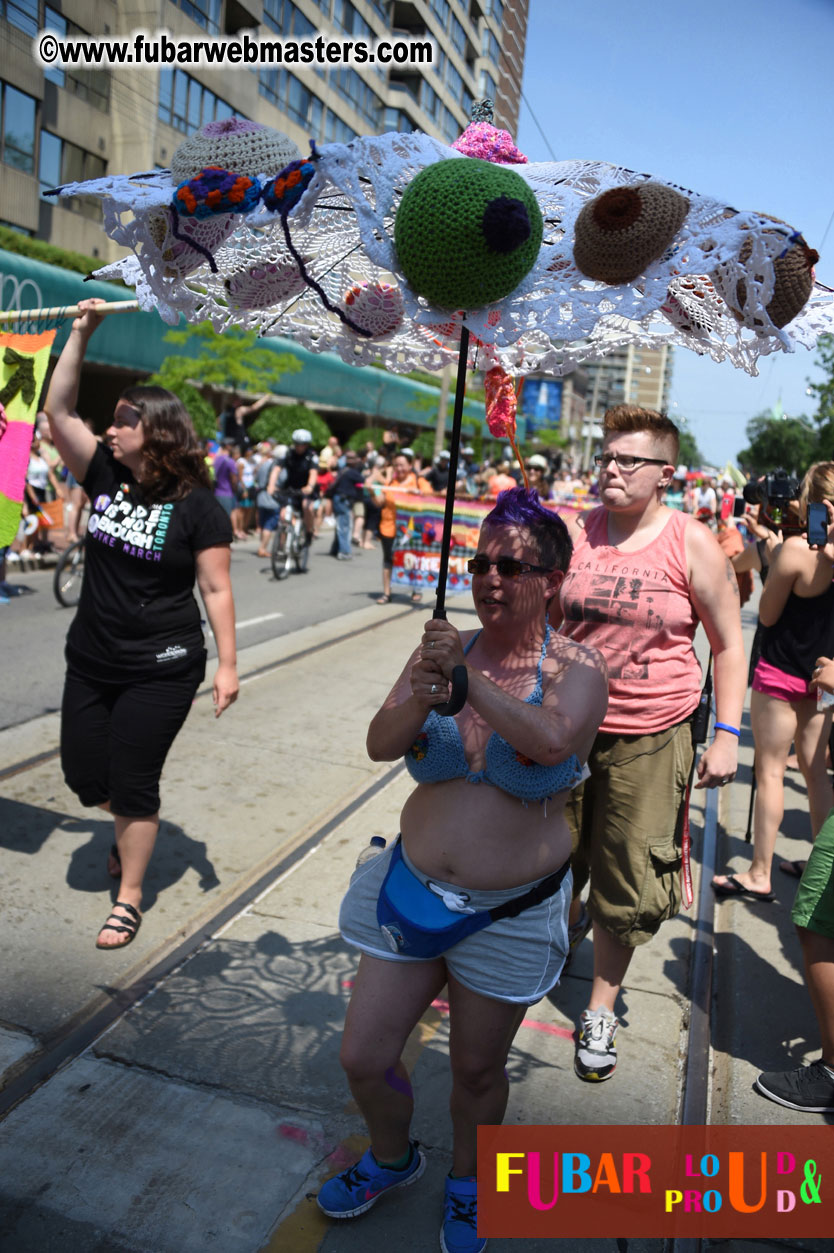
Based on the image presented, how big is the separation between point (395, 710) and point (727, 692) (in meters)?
1.27

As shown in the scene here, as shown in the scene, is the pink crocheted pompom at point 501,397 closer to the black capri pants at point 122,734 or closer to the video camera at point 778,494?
the black capri pants at point 122,734

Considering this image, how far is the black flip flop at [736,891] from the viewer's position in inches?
171

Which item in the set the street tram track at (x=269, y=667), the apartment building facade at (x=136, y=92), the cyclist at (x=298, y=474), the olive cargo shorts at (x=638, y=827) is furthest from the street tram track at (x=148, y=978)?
the apartment building facade at (x=136, y=92)

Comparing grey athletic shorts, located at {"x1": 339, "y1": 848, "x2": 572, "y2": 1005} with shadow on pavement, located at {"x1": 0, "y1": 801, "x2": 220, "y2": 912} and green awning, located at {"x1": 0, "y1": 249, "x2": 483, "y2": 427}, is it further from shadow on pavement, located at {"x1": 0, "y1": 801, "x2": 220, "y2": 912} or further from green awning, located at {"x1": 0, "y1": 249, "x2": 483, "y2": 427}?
green awning, located at {"x1": 0, "y1": 249, "x2": 483, "y2": 427}

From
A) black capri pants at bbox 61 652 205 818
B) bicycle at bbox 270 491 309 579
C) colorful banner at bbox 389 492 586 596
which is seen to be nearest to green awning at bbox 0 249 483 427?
colorful banner at bbox 389 492 586 596

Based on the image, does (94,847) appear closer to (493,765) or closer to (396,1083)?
(396,1083)

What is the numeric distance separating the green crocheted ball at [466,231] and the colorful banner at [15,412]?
A: 223 cm

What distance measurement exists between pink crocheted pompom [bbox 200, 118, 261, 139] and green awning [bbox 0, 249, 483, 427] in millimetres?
5549

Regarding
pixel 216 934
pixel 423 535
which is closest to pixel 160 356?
pixel 423 535

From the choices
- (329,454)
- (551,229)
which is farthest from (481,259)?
(329,454)

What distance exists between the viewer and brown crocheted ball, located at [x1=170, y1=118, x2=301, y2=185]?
2.09 m

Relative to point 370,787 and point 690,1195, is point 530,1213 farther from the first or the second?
point 370,787

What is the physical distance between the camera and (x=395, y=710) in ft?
7.16

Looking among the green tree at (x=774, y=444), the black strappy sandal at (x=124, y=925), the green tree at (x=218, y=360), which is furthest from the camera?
the green tree at (x=774, y=444)
